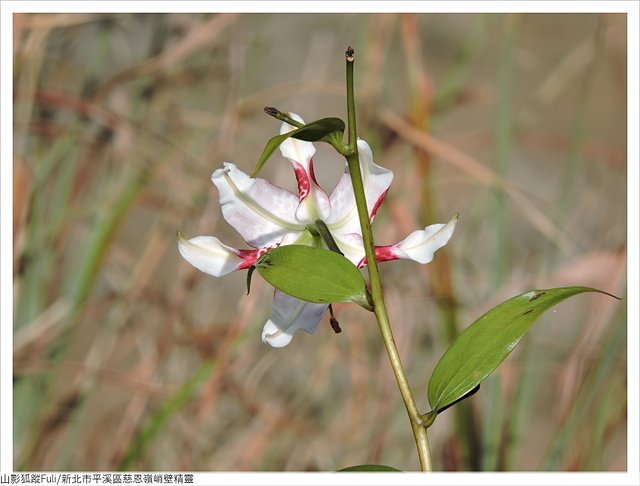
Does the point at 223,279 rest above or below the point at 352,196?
below

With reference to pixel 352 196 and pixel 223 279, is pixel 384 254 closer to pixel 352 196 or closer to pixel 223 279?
pixel 352 196

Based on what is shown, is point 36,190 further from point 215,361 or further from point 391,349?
point 391,349

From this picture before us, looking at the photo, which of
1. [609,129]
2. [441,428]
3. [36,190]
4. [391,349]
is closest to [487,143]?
[609,129]

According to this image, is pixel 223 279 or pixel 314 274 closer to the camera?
pixel 314 274

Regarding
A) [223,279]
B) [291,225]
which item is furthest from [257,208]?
[223,279]

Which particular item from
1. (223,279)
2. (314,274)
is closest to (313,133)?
(314,274)
